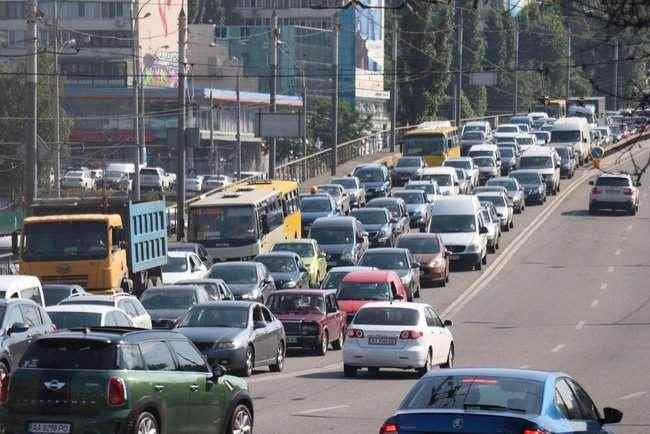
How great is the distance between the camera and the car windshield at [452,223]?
52875mm

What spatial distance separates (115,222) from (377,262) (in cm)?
827

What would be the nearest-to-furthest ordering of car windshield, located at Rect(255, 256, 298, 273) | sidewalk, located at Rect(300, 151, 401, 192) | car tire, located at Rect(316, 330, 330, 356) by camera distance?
car tire, located at Rect(316, 330, 330, 356), car windshield, located at Rect(255, 256, 298, 273), sidewalk, located at Rect(300, 151, 401, 192)

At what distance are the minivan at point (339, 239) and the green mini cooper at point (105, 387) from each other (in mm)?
32718

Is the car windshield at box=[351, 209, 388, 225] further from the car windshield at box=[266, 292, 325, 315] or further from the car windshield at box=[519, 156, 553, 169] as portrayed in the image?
the car windshield at box=[266, 292, 325, 315]

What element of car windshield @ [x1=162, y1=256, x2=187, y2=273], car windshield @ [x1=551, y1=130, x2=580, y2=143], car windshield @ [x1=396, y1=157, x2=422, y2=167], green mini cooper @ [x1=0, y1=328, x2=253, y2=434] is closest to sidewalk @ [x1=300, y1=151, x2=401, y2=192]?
car windshield @ [x1=396, y1=157, x2=422, y2=167]

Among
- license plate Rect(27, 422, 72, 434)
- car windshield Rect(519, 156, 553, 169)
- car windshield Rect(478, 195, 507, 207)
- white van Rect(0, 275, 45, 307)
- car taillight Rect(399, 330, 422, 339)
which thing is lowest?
car windshield Rect(478, 195, 507, 207)

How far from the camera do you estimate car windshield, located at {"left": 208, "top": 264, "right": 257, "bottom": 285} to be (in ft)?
133

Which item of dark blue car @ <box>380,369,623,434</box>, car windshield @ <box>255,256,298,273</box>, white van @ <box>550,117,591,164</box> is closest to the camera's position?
dark blue car @ <box>380,369,623,434</box>

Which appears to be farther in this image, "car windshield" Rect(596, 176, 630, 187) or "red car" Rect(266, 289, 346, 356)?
"car windshield" Rect(596, 176, 630, 187)

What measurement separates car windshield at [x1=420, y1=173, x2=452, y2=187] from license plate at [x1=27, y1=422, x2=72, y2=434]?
54.3 meters

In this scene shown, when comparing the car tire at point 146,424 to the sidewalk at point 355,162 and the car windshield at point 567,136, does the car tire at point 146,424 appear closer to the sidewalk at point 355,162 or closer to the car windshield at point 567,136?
the sidewalk at point 355,162

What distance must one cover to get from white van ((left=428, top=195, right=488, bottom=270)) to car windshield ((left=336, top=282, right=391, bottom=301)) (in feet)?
44.7

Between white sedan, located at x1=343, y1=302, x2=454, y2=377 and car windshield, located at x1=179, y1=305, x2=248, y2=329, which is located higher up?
car windshield, located at x1=179, y1=305, x2=248, y2=329

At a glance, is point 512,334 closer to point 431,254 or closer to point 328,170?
point 431,254
